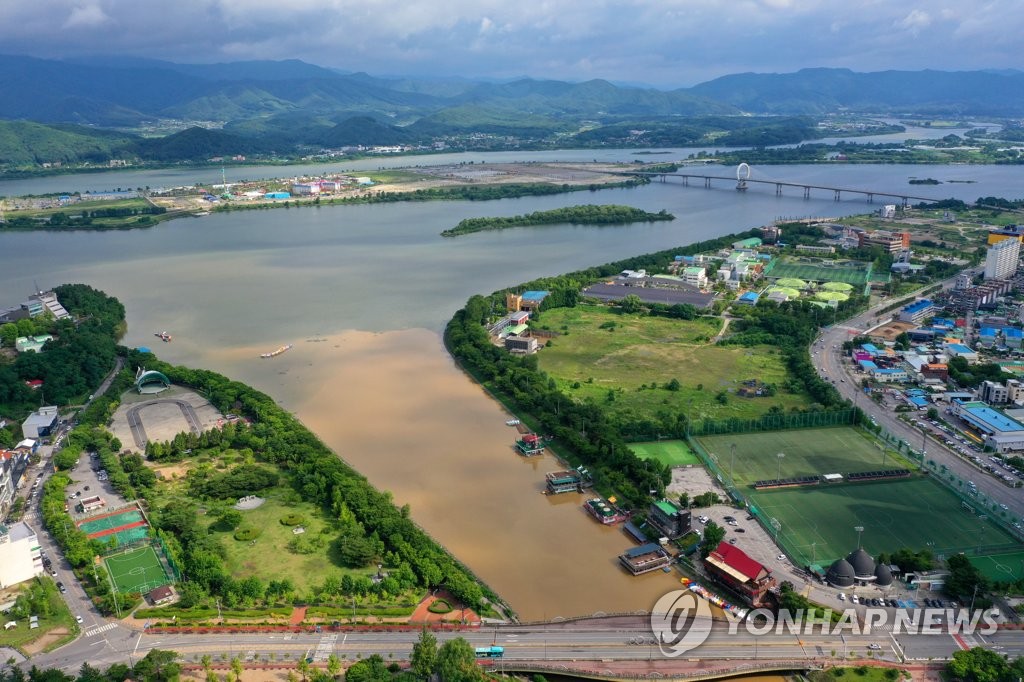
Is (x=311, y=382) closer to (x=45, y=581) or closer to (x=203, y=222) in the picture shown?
(x=45, y=581)

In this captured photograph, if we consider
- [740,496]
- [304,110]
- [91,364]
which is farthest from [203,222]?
[304,110]

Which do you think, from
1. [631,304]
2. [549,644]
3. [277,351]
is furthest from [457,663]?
[631,304]

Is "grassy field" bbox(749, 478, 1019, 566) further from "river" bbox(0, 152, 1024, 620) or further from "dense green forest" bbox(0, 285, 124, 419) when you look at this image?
"dense green forest" bbox(0, 285, 124, 419)

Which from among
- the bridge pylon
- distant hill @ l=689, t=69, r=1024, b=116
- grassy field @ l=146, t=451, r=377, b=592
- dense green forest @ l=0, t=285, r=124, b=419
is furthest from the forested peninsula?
distant hill @ l=689, t=69, r=1024, b=116

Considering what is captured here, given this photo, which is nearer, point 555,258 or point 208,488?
point 208,488

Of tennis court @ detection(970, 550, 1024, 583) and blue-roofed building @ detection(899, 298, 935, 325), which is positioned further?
blue-roofed building @ detection(899, 298, 935, 325)

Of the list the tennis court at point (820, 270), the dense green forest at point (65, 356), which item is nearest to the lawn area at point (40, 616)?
the dense green forest at point (65, 356)
